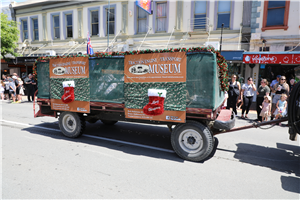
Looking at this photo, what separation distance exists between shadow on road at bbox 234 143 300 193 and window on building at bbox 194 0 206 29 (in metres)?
10.5

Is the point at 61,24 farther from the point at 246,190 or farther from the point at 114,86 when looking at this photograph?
the point at 246,190

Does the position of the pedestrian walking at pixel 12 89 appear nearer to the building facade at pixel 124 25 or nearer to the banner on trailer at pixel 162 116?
the building facade at pixel 124 25

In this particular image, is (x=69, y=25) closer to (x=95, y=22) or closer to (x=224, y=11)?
(x=95, y=22)

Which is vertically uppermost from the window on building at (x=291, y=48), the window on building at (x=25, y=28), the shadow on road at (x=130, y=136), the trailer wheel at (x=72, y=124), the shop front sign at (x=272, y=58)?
the window on building at (x=25, y=28)

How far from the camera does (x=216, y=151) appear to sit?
5285 mm

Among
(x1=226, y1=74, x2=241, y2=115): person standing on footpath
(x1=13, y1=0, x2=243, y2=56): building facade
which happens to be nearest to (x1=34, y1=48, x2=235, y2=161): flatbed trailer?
(x1=226, y1=74, x2=241, y2=115): person standing on footpath

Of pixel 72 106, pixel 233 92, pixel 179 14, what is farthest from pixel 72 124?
pixel 179 14

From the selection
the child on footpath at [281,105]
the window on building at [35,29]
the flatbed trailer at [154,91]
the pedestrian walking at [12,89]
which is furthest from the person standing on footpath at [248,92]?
the window on building at [35,29]

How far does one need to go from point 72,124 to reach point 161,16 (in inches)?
465

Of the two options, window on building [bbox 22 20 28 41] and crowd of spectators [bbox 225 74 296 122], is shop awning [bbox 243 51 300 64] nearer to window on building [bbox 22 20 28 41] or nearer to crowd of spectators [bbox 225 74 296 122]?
crowd of spectators [bbox 225 74 296 122]

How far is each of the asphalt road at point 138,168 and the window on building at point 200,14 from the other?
32.2ft

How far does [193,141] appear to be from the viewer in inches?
185

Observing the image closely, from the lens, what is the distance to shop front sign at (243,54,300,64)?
11.0 metres

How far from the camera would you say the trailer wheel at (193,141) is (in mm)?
4527
